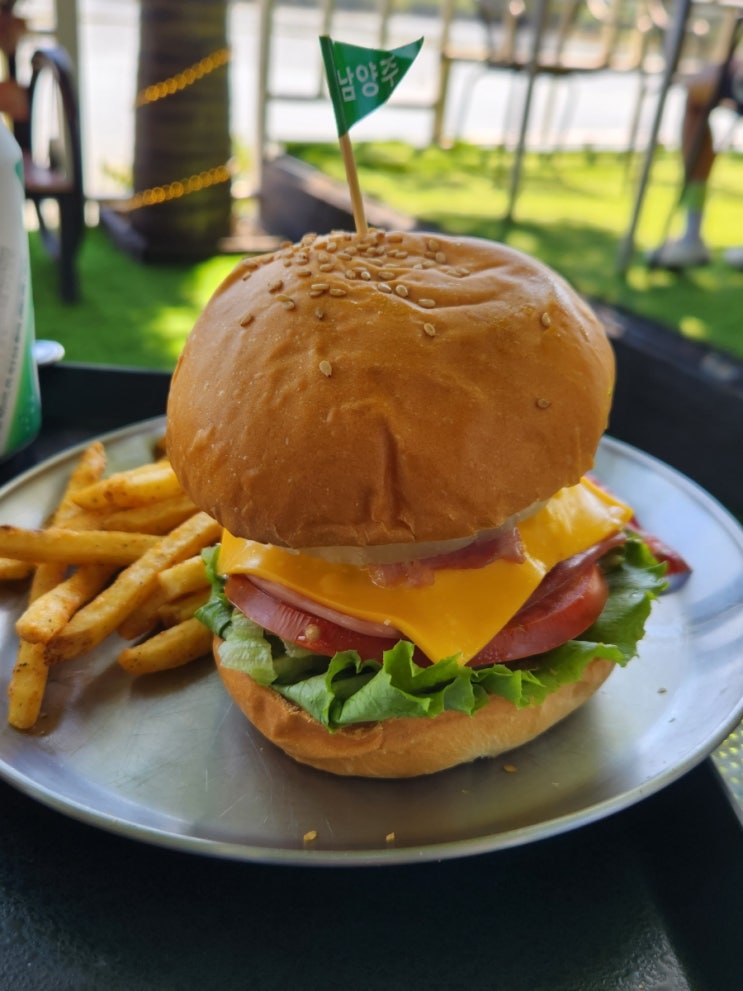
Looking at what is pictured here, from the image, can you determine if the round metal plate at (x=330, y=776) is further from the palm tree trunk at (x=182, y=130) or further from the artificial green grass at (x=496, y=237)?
the palm tree trunk at (x=182, y=130)

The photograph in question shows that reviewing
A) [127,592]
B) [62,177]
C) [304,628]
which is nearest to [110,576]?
[127,592]

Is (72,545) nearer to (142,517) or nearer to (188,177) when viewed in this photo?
(142,517)

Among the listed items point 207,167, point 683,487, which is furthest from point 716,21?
point 683,487

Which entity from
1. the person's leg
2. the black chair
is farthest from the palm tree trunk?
the person's leg

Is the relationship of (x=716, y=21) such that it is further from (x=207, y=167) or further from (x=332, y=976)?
(x=332, y=976)

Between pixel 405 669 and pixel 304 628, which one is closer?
pixel 405 669

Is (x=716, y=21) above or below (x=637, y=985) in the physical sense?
above

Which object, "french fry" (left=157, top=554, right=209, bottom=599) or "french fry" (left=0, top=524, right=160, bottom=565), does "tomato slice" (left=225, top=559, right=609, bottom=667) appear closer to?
"french fry" (left=157, top=554, right=209, bottom=599)
